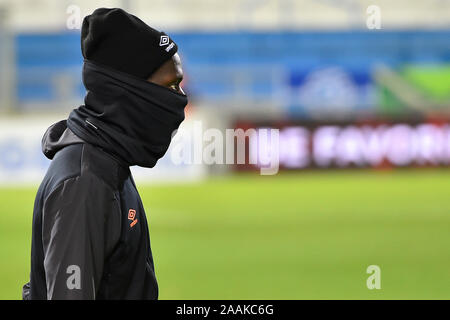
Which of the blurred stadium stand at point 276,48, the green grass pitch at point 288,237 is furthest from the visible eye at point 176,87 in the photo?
the blurred stadium stand at point 276,48

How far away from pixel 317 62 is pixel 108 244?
23.8m

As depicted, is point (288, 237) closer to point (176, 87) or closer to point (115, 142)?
point (176, 87)

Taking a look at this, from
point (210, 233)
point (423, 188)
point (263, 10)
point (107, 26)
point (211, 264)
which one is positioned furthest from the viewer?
point (263, 10)

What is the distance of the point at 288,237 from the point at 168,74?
8.58 metres

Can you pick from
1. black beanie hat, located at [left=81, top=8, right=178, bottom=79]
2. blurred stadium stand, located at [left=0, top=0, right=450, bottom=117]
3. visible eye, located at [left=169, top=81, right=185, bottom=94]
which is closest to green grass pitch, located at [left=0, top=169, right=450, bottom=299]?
visible eye, located at [left=169, top=81, right=185, bottom=94]

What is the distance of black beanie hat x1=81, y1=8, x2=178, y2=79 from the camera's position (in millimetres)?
2516

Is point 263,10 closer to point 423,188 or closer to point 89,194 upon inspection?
point 423,188

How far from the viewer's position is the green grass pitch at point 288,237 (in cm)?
782

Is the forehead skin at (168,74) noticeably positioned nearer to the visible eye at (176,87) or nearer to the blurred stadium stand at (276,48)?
the visible eye at (176,87)

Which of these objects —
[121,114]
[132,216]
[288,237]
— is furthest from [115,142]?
[288,237]

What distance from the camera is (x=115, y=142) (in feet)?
8.18

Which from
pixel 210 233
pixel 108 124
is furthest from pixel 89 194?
pixel 210 233

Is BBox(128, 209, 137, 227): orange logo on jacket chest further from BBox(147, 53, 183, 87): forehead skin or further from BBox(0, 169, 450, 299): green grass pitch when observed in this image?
BBox(0, 169, 450, 299): green grass pitch

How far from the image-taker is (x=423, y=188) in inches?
656
